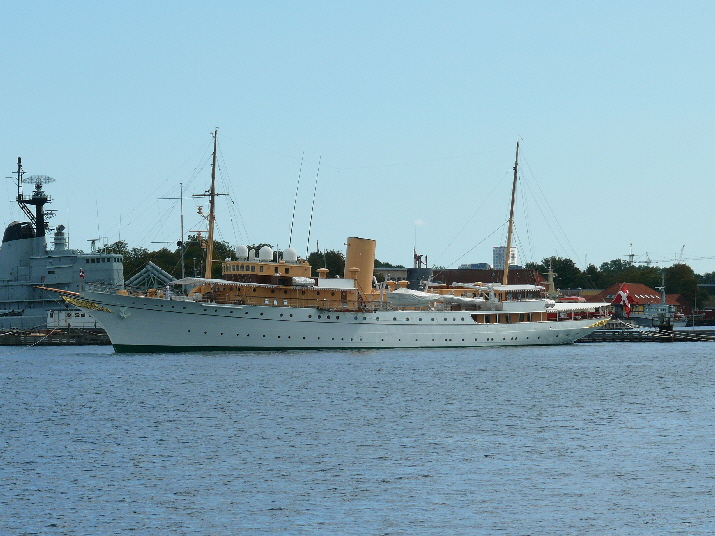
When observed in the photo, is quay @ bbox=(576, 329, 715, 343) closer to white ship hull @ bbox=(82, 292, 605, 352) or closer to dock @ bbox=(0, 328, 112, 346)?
white ship hull @ bbox=(82, 292, 605, 352)

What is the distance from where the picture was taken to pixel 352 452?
99.8 ft

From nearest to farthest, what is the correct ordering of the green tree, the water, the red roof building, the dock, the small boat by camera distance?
1. the water
2. the small boat
3. the dock
4. the red roof building
5. the green tree

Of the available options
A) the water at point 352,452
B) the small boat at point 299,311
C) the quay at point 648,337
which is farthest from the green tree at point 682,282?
the water at point 352,452

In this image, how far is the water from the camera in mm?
22672

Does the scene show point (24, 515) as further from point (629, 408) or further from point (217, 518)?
point (629, 408)

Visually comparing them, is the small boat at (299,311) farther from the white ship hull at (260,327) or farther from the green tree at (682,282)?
the green tree at (682,282)

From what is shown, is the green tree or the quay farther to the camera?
the green tree

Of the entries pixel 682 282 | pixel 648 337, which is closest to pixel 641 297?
pixel 682 282

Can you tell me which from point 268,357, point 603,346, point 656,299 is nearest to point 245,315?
point 268,357

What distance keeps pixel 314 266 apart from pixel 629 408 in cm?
11167

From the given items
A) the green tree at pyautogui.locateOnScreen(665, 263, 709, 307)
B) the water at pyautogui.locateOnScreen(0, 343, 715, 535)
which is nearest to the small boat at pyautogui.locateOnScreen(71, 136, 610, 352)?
the water at pyautogui.locateOnScreen(0, 343, 715, 535)

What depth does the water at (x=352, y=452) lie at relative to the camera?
22672mm

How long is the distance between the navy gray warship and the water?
3937cm

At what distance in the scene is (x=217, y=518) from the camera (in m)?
22.5
